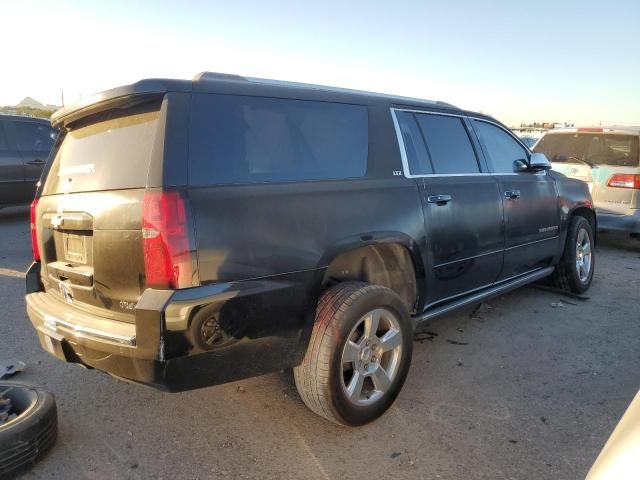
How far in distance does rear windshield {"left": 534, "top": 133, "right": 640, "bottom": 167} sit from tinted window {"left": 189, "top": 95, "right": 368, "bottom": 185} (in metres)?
5.78

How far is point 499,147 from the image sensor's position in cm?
468

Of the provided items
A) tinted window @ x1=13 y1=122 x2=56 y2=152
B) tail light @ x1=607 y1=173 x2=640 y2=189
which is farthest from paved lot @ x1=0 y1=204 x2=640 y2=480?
tinted window @ x1=13 y1=122 x2=56 y2=152

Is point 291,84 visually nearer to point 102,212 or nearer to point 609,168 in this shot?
point 102,212

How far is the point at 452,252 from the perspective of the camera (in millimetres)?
3713

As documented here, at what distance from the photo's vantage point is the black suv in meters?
2.35

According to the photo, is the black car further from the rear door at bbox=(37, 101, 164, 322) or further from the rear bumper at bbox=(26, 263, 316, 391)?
the rear bumper at bbox=(26, 263, 316, 391)

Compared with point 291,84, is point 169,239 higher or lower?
lower

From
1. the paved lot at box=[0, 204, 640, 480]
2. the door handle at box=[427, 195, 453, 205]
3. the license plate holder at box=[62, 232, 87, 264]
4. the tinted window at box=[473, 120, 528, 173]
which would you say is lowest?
the paved lot at box=[0, 204, 640, 480]

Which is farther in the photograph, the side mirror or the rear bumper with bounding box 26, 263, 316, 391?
the side mirror

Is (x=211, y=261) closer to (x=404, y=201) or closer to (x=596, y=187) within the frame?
(x=404, y=201)

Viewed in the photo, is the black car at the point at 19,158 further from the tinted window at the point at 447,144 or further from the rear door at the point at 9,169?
the tinted window at the point at 447,144

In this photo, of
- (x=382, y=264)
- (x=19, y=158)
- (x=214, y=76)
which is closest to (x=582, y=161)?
(x=382, y=264)

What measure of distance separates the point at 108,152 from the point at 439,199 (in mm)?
2122

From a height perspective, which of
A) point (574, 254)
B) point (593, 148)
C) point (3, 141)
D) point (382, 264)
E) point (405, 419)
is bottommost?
point (405, 419)
